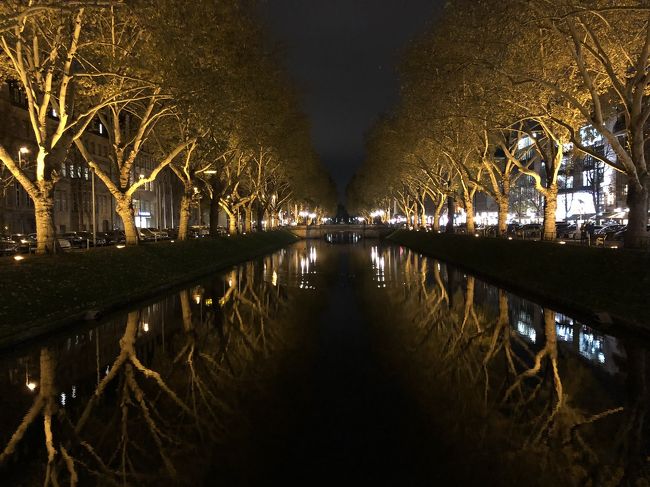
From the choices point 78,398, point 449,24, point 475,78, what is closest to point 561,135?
point 475,78

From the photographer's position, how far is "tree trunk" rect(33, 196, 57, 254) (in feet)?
61.2

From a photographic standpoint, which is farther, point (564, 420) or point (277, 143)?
point (277, 143)

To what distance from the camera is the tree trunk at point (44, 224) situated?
18656mm

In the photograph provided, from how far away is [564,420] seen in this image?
283 inches

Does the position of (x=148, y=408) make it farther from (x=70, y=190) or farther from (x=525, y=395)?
(x=70, y=190)

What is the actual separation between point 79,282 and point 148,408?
10.4 m

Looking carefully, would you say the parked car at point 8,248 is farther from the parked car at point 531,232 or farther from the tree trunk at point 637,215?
the parked car at point 531,232

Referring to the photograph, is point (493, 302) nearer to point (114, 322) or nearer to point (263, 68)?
point (114, 322)

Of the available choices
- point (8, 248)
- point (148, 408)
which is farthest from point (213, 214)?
point (148, 408)

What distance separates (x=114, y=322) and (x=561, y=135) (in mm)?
20959

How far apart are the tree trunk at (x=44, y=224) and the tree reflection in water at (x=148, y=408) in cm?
688

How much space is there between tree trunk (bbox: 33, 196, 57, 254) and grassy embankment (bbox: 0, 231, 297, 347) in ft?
2.49

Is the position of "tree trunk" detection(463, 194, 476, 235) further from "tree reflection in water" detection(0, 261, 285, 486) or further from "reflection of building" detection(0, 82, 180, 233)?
"tree reflection in water" detection(0, 261, 285, 486)

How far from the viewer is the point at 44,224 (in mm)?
18812
